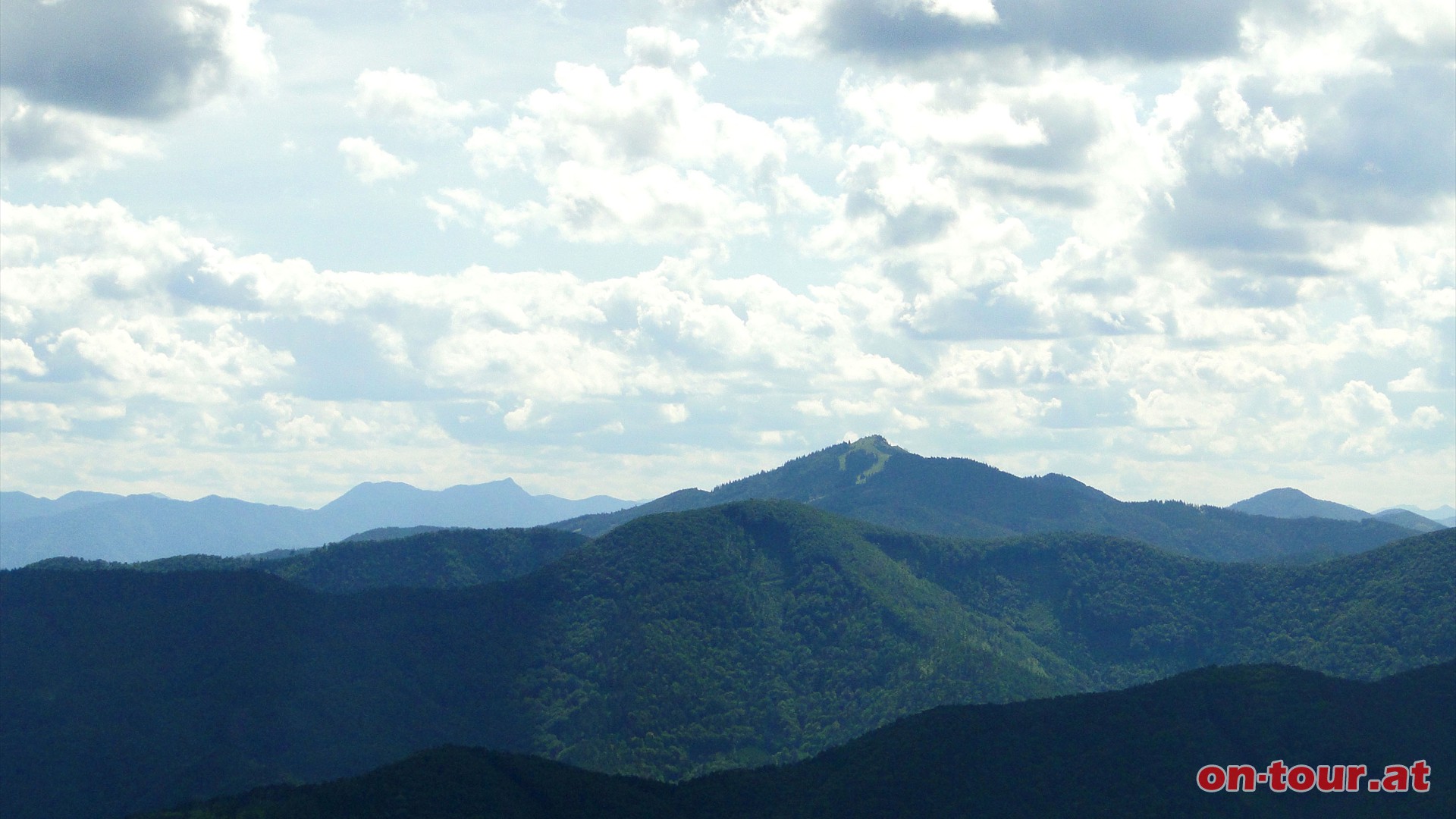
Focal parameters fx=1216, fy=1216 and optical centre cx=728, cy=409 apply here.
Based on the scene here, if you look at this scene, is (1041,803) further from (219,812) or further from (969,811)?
(219,812)

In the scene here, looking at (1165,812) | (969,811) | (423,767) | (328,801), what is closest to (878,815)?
(969,811)

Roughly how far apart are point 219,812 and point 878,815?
104108mm

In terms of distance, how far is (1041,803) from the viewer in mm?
198375

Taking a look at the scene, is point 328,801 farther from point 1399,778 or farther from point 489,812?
point 1399,778

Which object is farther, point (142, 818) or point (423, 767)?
point (423, 767)

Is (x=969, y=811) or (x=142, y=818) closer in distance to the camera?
(x=142, y=818)

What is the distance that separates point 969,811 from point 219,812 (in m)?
119

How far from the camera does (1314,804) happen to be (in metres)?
188

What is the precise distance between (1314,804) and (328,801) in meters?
152

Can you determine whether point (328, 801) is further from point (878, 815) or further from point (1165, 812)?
point (1165, 812)

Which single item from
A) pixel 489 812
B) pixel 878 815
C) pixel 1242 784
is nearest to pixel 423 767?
pixel 489 812

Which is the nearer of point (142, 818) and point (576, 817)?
point (142, 818)

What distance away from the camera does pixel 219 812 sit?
188750 millimetres

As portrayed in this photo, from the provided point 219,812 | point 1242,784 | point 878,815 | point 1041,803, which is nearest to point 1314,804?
point 1242,784
